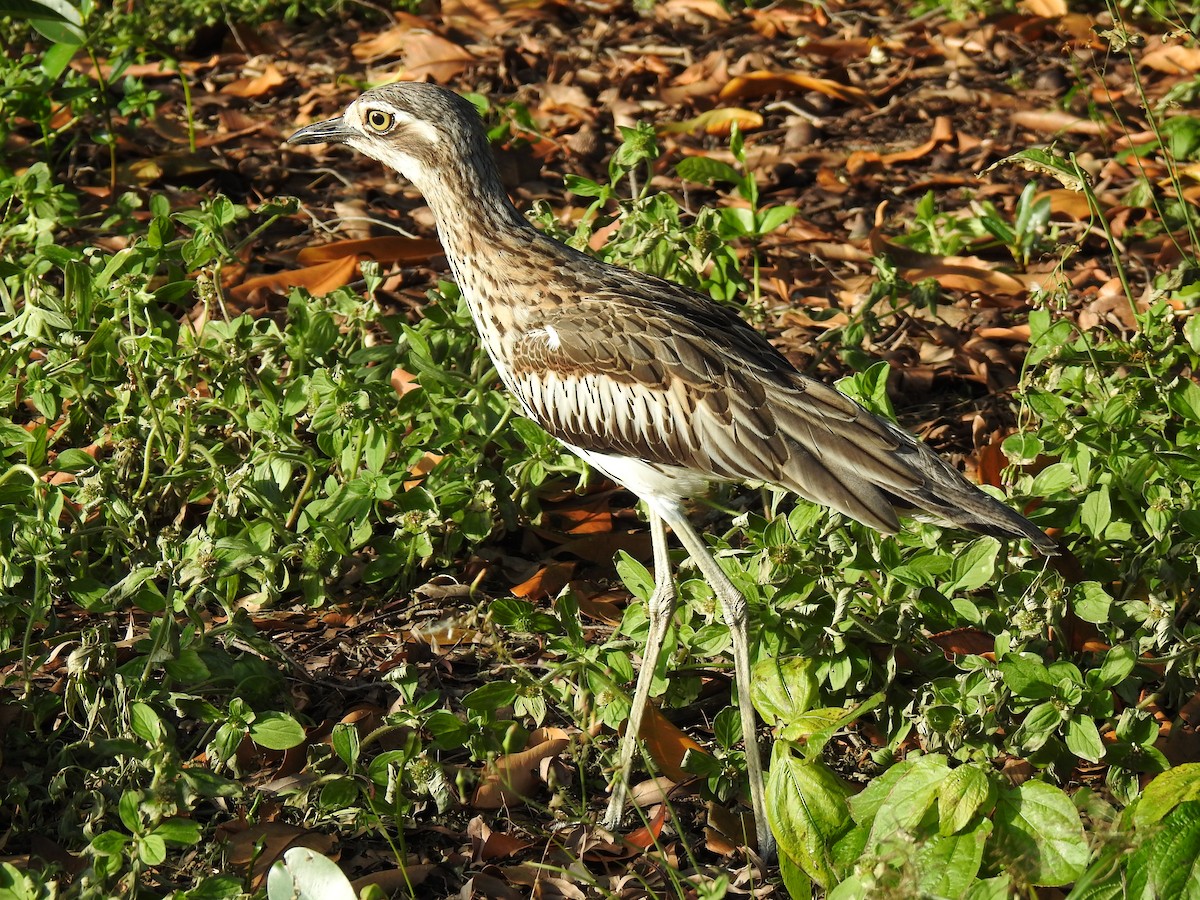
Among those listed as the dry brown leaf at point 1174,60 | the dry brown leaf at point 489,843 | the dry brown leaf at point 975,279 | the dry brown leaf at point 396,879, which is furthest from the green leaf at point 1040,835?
the dry brown leaf at point 1174,60

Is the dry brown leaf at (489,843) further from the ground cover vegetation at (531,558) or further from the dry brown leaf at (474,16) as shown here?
the dry brown leaf at (474,16)

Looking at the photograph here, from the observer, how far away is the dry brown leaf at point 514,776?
3770 mm

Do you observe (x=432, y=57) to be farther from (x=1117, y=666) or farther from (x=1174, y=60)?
(x=1117, y=666)

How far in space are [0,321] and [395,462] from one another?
164 cm

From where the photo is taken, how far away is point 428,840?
12.0ft

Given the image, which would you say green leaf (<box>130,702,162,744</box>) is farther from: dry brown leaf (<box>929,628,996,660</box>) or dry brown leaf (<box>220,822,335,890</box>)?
dry brown leaf (<box>929,628,996,660</box>)

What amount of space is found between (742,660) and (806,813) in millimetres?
571

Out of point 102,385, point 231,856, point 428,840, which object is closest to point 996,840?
point 428,840

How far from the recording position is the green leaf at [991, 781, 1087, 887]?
301cm

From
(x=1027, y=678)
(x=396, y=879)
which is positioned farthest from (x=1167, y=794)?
(x=396, y=879)

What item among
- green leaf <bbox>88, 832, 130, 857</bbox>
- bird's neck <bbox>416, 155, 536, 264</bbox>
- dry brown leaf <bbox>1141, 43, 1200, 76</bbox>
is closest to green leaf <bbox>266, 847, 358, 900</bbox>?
green leaf <bbox>88, 832, 130, 857</bbox>

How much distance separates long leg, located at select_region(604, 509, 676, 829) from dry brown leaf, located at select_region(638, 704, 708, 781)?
38 mm

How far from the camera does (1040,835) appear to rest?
10.1 ft

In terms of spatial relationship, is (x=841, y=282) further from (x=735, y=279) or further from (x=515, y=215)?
(x=515, y=215)
